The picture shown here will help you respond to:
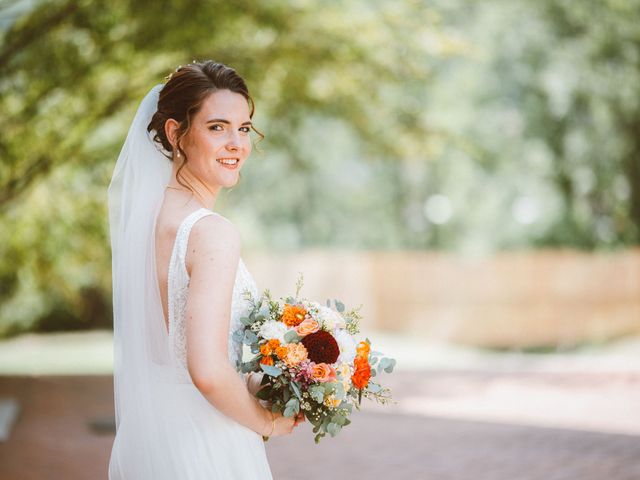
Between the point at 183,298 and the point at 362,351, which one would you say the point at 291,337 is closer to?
the point at 362,351

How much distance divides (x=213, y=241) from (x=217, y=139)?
1.36ft

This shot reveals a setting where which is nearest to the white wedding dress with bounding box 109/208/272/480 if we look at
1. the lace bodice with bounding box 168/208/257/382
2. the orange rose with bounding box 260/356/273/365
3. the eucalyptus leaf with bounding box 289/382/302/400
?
the lace bodice with bounding box 168/208/257/382

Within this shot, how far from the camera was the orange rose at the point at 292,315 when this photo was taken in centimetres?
260

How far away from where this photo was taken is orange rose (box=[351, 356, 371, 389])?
104 inches

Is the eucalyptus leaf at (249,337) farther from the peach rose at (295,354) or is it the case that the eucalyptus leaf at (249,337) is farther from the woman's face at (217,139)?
the woman's face at (217,139)

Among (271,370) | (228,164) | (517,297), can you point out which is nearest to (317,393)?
(271,370)

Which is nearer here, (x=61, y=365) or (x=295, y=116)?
(x=295, y=116)

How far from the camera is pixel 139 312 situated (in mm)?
2641

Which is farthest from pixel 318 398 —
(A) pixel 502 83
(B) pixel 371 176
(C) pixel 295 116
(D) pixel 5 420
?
(B) pixel 371 176

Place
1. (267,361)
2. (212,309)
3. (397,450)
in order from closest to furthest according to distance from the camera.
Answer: (212,309)
(267,361)
(397,450)

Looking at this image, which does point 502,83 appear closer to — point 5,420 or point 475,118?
point 475,118

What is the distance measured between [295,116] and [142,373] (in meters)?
13.0

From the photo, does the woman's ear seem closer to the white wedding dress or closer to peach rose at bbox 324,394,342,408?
the white wedding dress

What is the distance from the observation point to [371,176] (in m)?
35.9
